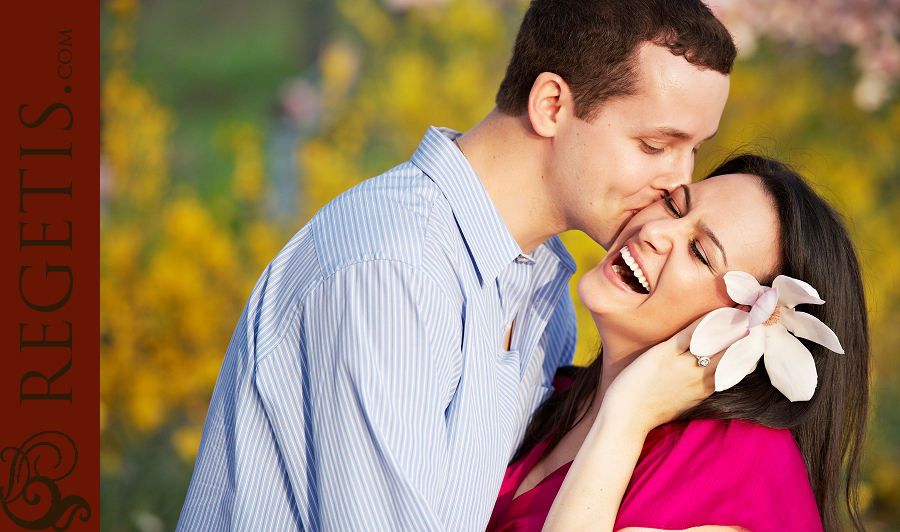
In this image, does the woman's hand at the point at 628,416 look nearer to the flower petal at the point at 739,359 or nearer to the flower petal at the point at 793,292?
the flower petal at the point at 739,359

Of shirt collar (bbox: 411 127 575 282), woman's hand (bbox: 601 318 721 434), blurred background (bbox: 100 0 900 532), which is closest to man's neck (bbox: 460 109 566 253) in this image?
shirt collar (bbox: 411 127 575 282)

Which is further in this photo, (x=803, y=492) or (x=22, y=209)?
(x=22, y=209)

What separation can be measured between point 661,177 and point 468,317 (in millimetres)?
750

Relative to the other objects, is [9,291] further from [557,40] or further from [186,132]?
[557,40]

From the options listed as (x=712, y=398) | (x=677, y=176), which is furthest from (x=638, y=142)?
(x=712, y=398)

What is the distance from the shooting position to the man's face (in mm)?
1941

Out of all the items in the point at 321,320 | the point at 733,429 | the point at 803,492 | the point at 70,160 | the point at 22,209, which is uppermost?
the point at 70,160

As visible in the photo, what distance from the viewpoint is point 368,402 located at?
1408mm

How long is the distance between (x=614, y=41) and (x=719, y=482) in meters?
1.17

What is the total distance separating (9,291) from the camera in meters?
3.02

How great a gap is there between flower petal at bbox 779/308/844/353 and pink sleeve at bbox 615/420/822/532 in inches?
10.4

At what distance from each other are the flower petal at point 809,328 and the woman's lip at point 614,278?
0.39 meters

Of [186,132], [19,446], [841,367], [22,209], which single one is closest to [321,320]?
[841,367]

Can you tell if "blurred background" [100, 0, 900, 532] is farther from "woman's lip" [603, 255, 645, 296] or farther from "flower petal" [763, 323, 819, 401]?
"flower petal" [763, 323, 819, 401]
